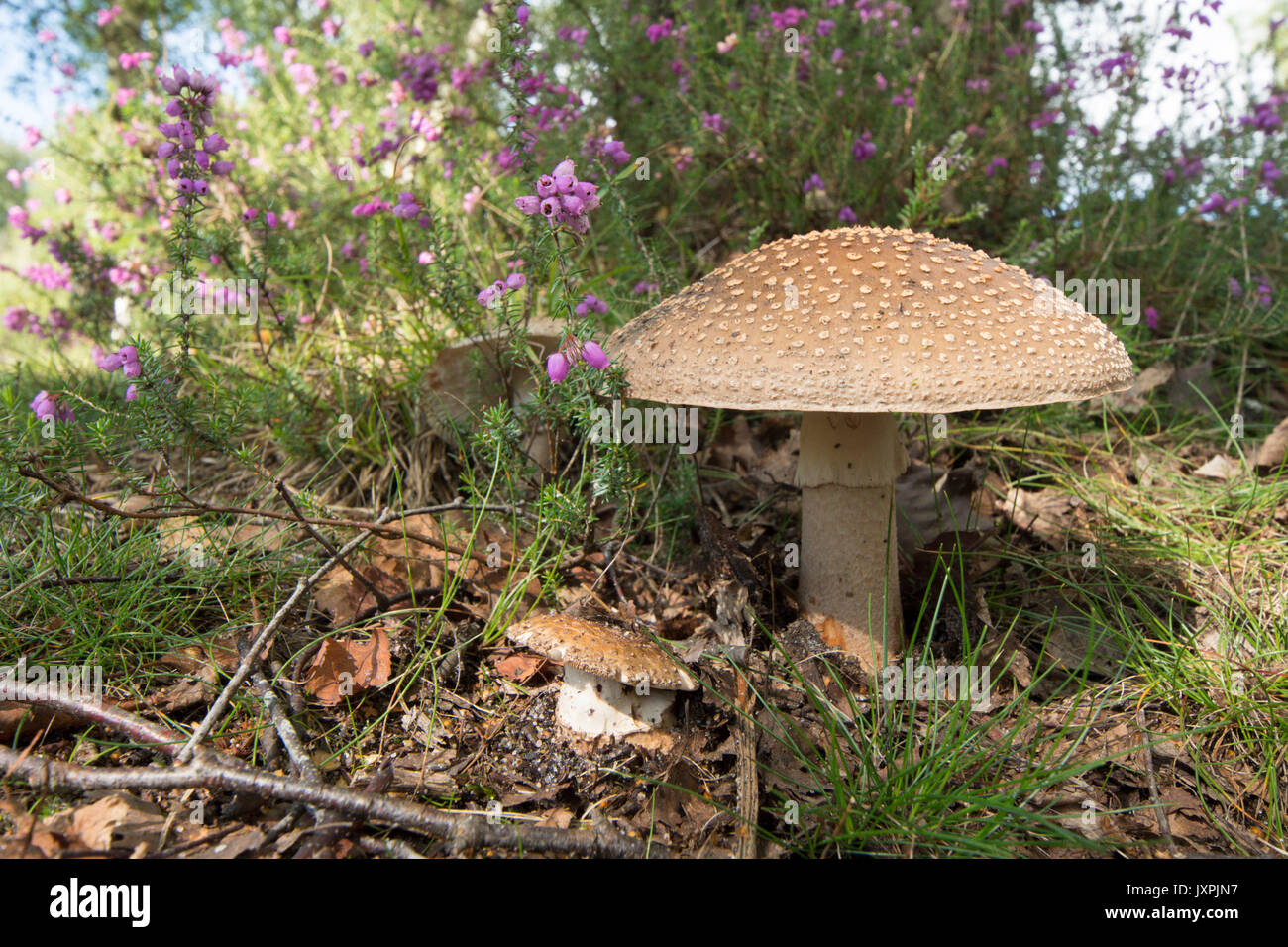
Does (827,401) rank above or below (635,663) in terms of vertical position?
above

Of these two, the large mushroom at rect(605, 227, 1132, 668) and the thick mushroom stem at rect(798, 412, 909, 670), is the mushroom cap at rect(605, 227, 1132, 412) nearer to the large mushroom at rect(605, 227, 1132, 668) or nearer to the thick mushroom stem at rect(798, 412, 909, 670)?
the large mushroom at rect(605, 227, 1132, 668)

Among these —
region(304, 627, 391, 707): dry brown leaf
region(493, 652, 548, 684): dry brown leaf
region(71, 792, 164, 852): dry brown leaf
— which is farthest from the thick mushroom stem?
region(71, 792, 164, 852): dry brown leaf

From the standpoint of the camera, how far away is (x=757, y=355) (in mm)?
2295

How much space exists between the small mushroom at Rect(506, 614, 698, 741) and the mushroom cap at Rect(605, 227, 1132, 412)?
804 millimetres

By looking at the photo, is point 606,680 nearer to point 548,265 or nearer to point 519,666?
point 519,666

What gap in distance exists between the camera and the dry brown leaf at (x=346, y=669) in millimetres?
2629

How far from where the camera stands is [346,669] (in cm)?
270

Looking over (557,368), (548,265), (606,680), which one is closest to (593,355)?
(557,368)

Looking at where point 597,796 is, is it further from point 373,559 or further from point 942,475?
point 942,475

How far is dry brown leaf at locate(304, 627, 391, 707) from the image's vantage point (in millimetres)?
2629

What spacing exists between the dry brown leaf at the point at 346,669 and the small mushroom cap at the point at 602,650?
0.62 metres

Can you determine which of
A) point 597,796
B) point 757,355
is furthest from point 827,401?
point 597,796

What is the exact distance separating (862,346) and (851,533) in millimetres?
1038

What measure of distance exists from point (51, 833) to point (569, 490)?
2112 millimetres
